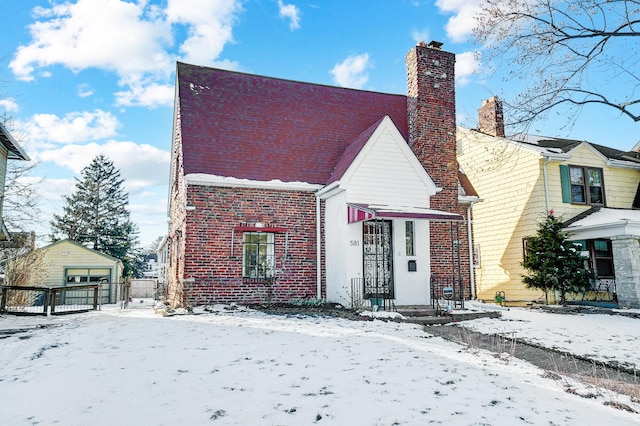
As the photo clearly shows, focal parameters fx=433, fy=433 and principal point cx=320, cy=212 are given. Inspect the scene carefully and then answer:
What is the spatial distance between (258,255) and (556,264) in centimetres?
897

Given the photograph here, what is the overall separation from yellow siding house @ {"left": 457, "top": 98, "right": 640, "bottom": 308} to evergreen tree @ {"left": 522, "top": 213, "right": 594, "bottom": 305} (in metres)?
1.54

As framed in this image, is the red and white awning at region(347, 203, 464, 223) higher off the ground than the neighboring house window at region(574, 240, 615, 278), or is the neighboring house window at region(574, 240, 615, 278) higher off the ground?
the red and white awning at region(347, 203, 464, 223)

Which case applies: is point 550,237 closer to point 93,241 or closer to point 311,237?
point 311,237

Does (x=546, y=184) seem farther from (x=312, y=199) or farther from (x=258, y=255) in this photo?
(x=258, y=255)

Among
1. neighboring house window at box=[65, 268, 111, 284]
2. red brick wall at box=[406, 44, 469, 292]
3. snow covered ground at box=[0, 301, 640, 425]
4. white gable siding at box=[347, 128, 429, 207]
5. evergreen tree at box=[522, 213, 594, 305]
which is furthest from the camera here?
neighboring house window at box=[65, 268, 111, 284]

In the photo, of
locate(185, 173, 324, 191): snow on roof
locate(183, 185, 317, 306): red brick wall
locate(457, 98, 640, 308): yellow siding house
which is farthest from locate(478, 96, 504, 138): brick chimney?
locate(183, 185, 317, 306): red brick wall

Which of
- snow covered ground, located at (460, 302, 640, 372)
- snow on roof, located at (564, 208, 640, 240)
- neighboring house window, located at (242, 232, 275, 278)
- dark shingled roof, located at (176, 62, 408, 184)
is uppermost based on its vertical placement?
dark shingled roof, located at (176, 62, 408, 184)

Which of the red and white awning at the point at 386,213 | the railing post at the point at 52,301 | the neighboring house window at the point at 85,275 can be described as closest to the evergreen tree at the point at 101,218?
the neighboring house window at the point at 85,275

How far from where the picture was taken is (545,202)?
50.9ft

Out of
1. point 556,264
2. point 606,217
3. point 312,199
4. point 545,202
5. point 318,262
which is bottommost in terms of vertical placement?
point 556,264

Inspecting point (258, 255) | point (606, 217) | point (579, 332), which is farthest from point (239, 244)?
point (606, 217)

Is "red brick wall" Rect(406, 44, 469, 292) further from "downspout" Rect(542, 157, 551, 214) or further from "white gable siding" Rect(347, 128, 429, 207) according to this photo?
"downspout" Rect(542, 157, 551, 214)

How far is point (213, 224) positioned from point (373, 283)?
4537mm

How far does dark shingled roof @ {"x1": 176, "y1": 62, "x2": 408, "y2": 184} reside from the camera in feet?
40.9
